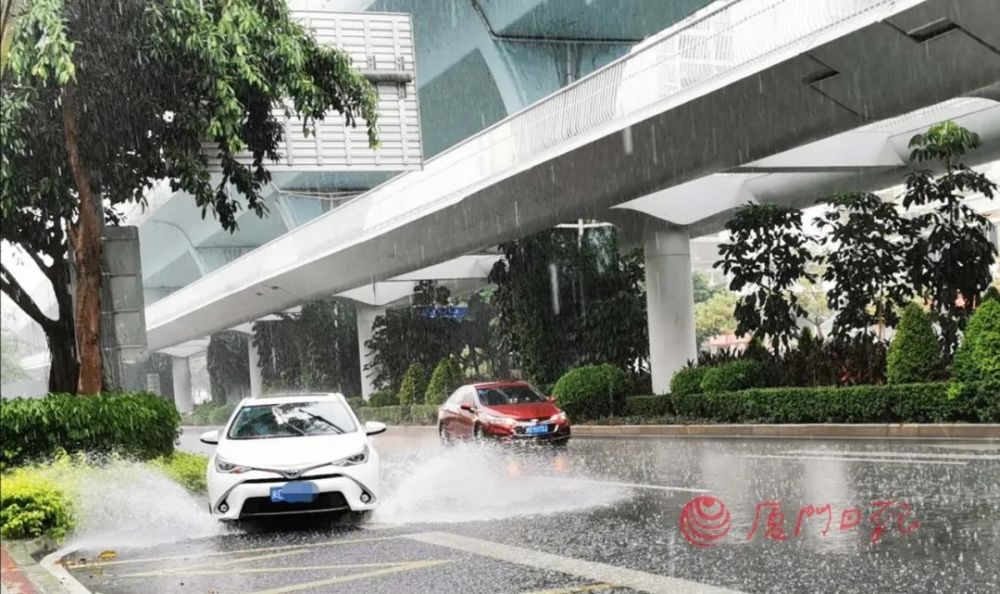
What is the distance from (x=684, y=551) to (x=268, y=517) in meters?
4.42

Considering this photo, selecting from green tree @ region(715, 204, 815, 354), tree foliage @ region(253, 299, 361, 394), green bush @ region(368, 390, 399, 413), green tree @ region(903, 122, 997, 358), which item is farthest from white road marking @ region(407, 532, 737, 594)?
tree foliage @ region(253, 299, 361, 394)

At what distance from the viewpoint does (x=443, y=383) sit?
39.0m

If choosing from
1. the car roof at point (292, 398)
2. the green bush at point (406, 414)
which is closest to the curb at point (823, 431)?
the car roof at point (292, 398)

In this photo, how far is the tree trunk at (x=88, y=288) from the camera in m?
13.4

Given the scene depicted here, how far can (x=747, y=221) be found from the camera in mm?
24297

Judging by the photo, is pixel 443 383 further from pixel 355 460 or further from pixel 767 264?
pixel 355 460

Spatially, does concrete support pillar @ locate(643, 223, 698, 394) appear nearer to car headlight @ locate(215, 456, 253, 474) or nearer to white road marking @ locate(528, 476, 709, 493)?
white road marking @ locate(528, 476, 709, 493)

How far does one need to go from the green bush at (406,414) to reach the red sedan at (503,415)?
13.9 meters

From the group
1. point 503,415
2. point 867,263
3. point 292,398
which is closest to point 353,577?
point 292,398

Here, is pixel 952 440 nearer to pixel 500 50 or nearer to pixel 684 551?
pixel 684 551

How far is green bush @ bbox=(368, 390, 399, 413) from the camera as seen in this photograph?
4475cm

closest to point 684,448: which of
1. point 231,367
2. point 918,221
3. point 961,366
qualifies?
point 961,366

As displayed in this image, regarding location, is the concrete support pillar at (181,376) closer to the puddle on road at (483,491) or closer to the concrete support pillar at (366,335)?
the concrete support pillar at (366,335)

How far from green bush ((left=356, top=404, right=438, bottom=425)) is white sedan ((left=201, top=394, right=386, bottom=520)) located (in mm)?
25702
